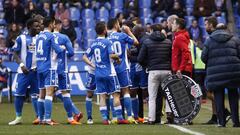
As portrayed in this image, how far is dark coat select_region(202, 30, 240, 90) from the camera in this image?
17.0 meters

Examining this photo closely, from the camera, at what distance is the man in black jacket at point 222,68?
55.7 ft

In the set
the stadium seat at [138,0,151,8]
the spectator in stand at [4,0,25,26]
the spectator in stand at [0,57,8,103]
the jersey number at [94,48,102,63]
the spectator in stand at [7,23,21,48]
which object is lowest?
the spectator in stand at [0,57,8,103]

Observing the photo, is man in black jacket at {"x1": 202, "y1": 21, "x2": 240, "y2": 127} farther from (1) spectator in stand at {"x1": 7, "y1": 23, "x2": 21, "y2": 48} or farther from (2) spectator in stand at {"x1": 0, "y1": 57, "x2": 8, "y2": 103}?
(1) spectator in stand at {"x1": 7, "y1": 23, "x2": 21, "y2": 48}

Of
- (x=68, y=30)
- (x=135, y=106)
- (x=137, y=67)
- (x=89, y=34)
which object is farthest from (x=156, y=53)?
(x=89, y=34)

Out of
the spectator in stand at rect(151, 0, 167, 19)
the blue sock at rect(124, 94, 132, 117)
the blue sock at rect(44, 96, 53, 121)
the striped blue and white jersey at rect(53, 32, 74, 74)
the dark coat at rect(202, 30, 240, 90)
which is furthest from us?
the spectator in stand at rect(151, 0, 167, 19)

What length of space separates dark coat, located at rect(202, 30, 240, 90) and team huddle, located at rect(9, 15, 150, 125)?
2.13m

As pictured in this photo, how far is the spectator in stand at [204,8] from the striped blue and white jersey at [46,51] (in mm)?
16797

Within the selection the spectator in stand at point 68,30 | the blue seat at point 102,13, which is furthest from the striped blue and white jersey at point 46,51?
the blue seat at point 102,13

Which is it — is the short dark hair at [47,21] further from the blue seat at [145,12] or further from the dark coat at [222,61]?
the blue seat at [145,12]

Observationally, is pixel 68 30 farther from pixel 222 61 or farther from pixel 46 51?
pixel 222 61

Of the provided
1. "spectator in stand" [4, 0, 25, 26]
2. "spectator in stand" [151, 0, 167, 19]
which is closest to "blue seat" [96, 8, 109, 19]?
"spectator in stand" [151, 0, 167, 19]

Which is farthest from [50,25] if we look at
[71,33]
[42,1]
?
[42,1]

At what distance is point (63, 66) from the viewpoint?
733 inches

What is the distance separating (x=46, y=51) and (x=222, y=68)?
372 centimetres
